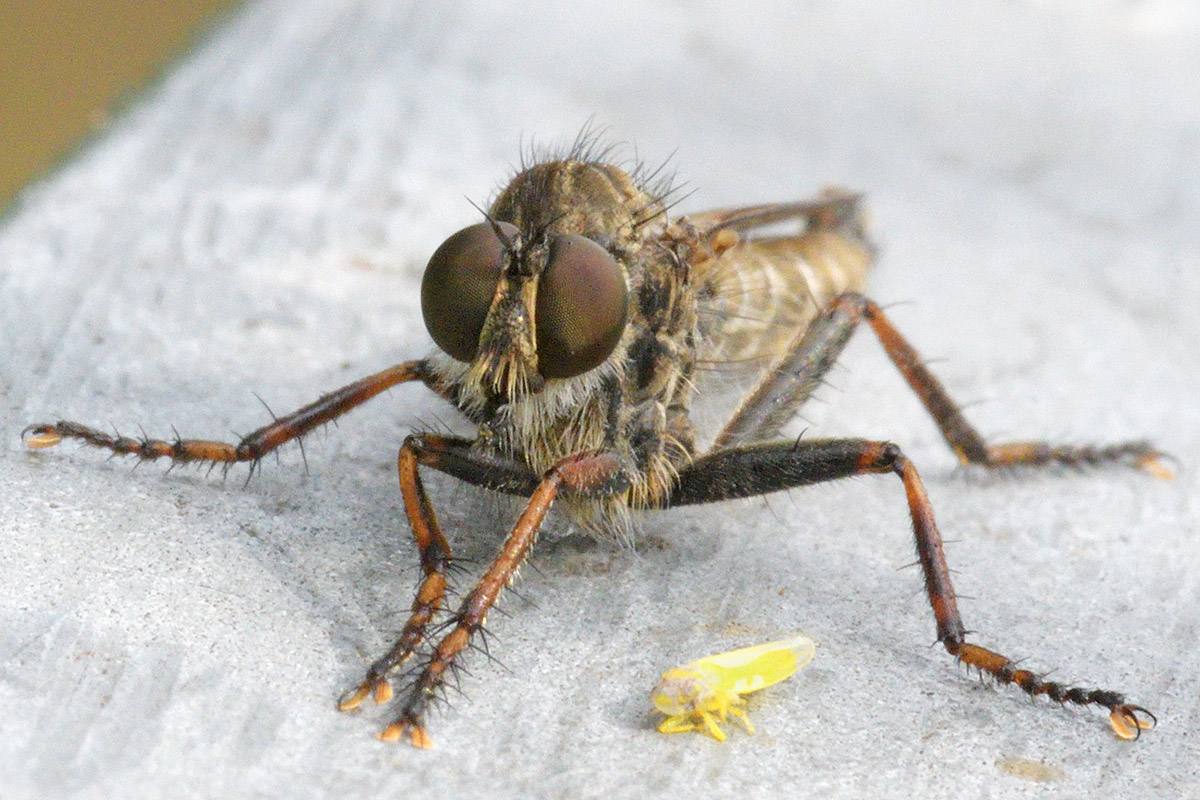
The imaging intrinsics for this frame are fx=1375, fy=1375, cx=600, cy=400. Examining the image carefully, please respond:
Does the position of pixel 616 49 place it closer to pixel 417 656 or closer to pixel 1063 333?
pixel 1063 333

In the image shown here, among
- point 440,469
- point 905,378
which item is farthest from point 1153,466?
point 440,469

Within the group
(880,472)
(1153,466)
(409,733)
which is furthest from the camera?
(1153,466)

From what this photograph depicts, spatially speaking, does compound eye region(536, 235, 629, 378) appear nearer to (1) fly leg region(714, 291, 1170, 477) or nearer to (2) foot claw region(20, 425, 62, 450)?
(1) fly leg region(714, 291, 1170, 477)

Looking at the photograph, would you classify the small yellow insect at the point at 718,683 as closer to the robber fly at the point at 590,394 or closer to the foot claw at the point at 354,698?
the robber fly at the point at 590,394

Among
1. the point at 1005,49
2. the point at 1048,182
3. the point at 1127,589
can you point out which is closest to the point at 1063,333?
the point at 1048,182

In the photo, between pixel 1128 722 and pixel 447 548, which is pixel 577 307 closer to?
pixel 447 548

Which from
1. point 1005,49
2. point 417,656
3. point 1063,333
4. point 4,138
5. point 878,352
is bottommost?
point 4,138

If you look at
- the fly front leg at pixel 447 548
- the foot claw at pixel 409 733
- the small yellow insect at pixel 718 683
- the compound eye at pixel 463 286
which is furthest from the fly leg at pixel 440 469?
the small yellow insect at pixel 718 683

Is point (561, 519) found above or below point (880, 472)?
below
